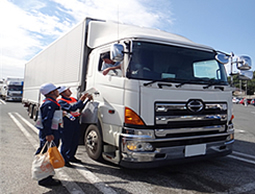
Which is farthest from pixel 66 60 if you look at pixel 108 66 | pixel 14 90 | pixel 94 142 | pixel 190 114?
pixel 14 90

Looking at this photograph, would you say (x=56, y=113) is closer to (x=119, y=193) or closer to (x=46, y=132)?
(x=46, y=132)

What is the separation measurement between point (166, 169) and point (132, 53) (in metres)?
2.27

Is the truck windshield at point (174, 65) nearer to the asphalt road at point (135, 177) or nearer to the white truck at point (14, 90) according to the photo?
the asphalt road at point (135, 177)

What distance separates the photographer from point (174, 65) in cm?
418

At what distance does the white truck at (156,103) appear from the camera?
11.9ft

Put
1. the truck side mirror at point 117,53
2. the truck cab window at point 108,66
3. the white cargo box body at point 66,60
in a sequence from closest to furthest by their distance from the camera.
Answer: the truck side mirror at point 117,53
the truck cab window at point 108,66
the white cargo box body at point 66,60

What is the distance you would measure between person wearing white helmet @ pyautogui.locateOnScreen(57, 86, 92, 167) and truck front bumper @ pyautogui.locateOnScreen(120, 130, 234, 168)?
1.25 metres

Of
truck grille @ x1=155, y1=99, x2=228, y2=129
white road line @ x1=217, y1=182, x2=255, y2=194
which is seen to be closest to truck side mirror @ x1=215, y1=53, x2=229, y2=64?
truck grille @ x1=155, y1=99, x2=228, y2=129

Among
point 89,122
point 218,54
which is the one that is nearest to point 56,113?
point 89,122

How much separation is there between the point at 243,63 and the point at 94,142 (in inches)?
136

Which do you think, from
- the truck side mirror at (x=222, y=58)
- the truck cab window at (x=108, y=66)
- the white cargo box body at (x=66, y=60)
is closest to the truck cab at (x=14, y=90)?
the white cargo box body at (x=66, y=60)

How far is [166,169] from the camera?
438 centimetres

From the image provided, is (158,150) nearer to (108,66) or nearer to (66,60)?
(108,66)

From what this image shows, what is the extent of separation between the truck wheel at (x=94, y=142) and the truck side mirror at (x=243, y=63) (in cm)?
323
